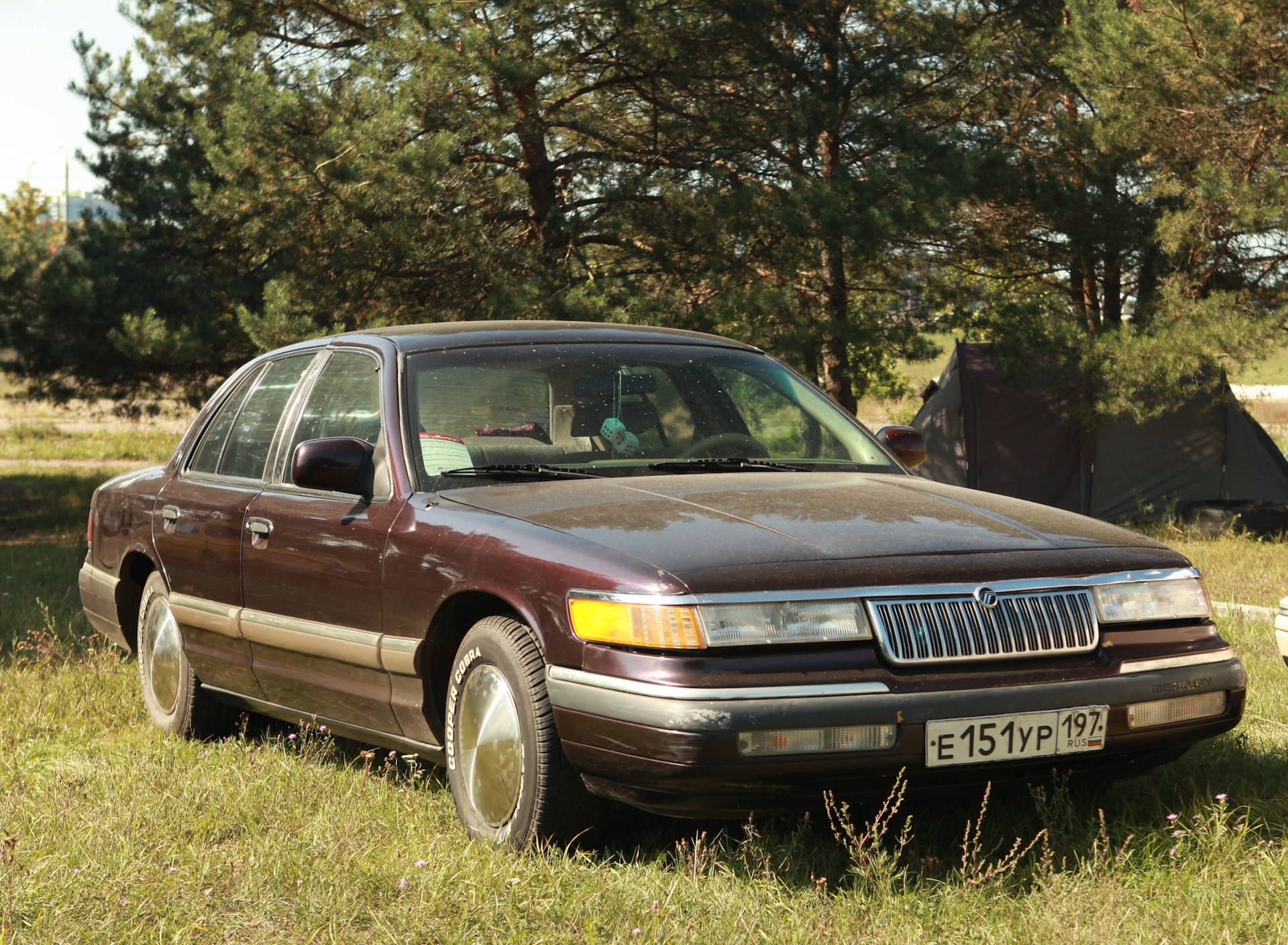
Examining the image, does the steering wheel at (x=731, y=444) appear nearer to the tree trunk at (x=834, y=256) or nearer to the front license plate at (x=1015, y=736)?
the front license plate at (x=1015, y=736)

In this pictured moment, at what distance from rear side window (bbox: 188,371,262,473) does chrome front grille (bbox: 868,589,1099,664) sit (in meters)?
3.18

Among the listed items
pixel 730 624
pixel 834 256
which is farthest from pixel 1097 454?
pixel 730 624

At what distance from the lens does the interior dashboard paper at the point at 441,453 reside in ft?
13.5

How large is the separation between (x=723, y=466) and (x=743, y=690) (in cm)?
138

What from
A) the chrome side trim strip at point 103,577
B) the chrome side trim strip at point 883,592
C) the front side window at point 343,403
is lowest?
the chrome side trim strip at point 103,577

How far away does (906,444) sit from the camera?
4859mm

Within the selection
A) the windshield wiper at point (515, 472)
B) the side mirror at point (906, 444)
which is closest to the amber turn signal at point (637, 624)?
the windshield wiper at point (515, 472)

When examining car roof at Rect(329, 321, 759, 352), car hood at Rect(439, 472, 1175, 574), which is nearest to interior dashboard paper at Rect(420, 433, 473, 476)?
car hood at Rect(439, 472, 1175, 574)

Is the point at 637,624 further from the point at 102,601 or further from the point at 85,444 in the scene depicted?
the point at 85,444

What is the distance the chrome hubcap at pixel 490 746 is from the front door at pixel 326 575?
1.44 ft

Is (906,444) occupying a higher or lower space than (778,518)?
higher

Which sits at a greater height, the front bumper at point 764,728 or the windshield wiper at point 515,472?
the windshield wiper at point 515,472

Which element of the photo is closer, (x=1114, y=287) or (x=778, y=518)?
(x=778, y=518)

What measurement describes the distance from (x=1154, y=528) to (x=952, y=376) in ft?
10.2
